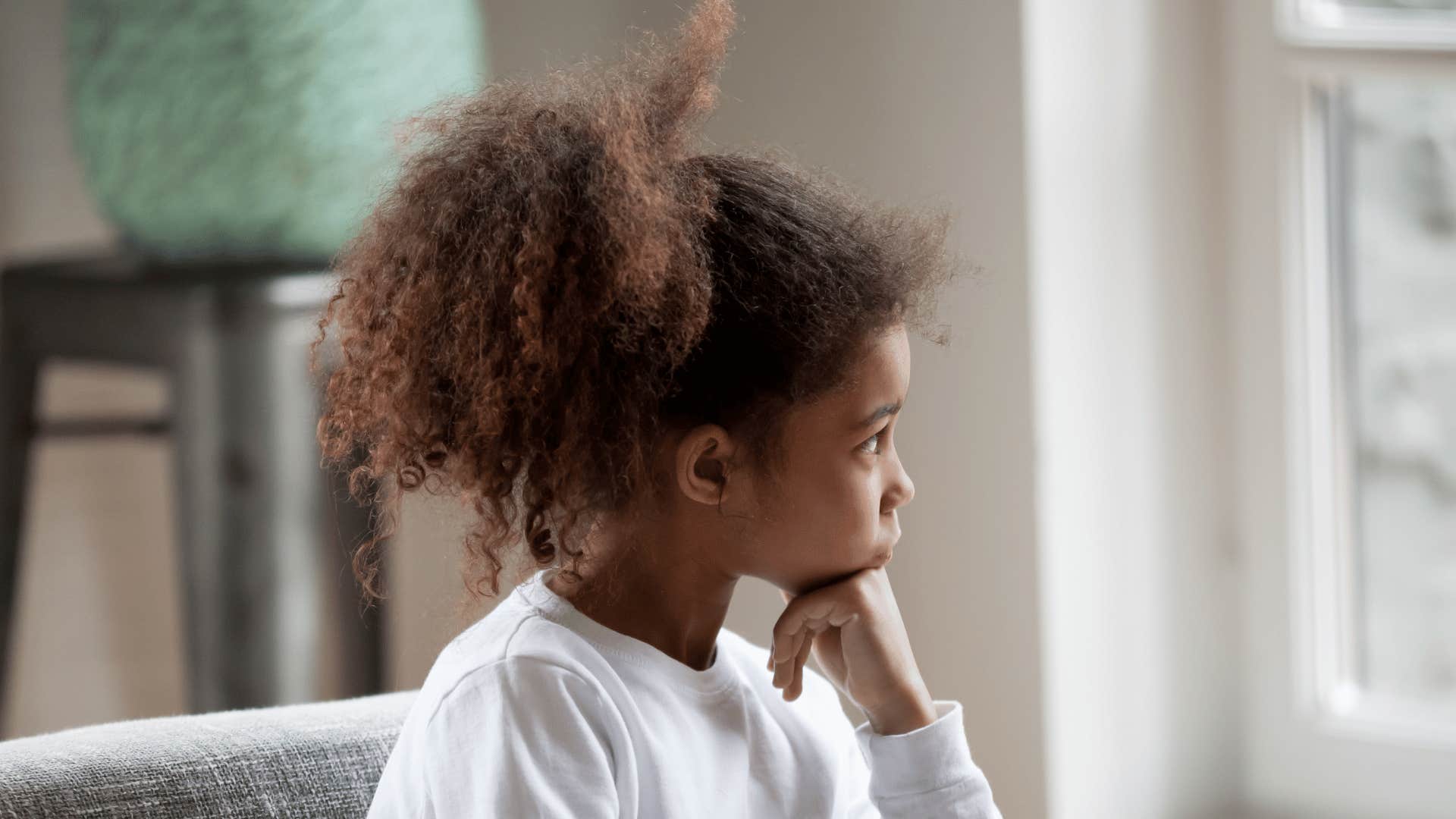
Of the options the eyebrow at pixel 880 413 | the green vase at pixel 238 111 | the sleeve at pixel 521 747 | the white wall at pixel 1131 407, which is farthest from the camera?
the white wall at pixel 1131 407

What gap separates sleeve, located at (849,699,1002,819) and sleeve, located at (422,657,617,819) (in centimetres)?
21

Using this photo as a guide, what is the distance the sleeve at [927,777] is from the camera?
3.01ft

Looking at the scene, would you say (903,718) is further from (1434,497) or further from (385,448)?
(1434,497)

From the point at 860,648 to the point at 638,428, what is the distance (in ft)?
0.75

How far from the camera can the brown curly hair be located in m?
0.78

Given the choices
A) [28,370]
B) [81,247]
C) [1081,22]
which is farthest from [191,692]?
[1081,22]

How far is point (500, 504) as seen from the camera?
838 millimetres

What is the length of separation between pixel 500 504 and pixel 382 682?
2.26ft

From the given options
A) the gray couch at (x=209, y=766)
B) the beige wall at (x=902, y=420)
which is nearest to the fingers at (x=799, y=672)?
the gray couch at (x=209, y=766)

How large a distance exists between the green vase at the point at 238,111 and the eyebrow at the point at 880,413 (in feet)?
2.01

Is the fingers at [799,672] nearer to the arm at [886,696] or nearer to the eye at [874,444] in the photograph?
the arm at [886,696]

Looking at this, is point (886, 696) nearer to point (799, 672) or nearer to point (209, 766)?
point (799, 672)

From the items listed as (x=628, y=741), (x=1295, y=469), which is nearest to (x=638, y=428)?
(x=628, y=741)

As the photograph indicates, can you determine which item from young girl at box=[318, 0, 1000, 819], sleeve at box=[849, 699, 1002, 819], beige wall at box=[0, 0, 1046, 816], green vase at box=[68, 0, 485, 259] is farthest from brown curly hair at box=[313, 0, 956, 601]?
beige wall at box=[0, 0, 1046, 816]
